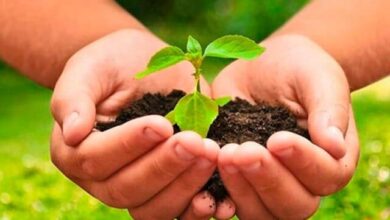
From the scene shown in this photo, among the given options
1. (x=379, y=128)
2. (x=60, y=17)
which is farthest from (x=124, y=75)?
(x=379, y=128)

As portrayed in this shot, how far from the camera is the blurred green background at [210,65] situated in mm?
2906

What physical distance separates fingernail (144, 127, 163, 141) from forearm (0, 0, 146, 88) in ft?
2.82

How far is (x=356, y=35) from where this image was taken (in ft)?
8.16

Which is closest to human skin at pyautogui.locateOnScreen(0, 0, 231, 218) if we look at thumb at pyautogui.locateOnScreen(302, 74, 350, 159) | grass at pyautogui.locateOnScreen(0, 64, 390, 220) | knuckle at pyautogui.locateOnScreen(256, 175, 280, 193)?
knuckle at pyautogui.locateOnScreen(256, 175, 280, 193)

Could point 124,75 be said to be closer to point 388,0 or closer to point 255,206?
point 255,206

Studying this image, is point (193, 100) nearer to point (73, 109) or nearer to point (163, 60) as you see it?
point (163, 60)

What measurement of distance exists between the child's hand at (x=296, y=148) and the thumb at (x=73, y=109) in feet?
1.00

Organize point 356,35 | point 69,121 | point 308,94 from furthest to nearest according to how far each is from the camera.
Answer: point 356,35, point 308,94, point 69,121

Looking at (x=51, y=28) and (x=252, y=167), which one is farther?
(x=51, y=28)

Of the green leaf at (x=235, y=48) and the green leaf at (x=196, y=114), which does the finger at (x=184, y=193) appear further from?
the green leaf at (x=235, y=48)

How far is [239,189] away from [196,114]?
→ 6.9 inches

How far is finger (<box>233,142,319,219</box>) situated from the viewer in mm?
1617

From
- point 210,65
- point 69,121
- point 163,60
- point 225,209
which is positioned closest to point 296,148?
point 225,209

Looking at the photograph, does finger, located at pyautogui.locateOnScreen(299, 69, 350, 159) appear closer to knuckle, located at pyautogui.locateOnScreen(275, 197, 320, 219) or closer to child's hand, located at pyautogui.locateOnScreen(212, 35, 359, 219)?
child's hand, located at pyautogui.locateOnScreen(212, 35, 359, 219)
